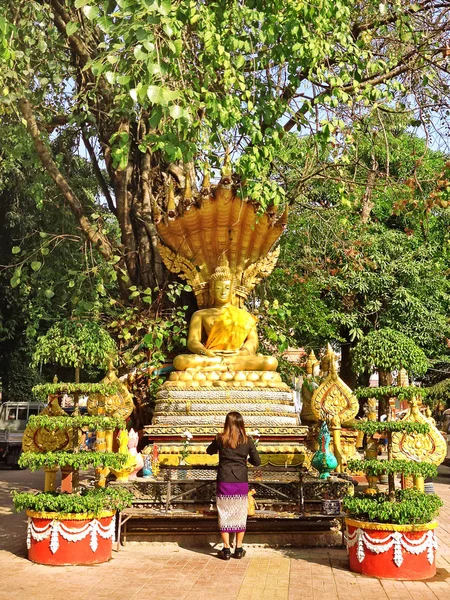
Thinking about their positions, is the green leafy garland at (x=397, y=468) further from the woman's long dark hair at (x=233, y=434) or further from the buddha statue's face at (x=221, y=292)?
the buddha statue's face at (x=221, y=292)

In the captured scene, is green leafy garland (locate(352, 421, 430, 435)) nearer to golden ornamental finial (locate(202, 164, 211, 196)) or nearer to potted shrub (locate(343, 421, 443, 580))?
potted shrub (locate(343, 421, 443, 580))

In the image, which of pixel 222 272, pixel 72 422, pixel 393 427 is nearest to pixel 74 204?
pixel 222 272

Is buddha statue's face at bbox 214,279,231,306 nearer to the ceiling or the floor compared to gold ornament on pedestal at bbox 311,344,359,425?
nearer to the ceiling

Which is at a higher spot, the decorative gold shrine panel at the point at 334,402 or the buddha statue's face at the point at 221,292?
the buddha statue's face at the point at 221,292

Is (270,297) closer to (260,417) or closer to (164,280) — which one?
(164,280)

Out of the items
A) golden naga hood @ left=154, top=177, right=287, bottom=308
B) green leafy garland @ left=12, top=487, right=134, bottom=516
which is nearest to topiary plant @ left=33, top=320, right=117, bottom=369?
golden naga hood @ left=154, top=177, right=287, bottom=308

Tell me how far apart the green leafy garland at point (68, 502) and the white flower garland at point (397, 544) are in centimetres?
225

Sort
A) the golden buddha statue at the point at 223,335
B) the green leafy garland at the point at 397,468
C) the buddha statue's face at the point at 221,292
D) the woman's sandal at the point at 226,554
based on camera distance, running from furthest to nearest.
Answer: the buddha statue's face at the point at 221,292 < the golden buddha statue at the point at 223,335 < the woman's sandal at the point at 226,554 < the green leafy garland at the point at 397,468

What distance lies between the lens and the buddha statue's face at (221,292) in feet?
40.2

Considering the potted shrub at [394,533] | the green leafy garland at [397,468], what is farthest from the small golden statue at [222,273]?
the potted shrub at [394,533]

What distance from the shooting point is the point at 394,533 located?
6.73 m

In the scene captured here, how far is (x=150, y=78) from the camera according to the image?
675cm

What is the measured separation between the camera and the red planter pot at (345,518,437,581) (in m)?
6.72

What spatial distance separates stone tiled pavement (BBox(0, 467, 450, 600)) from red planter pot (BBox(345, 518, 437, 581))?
10 centimetres
